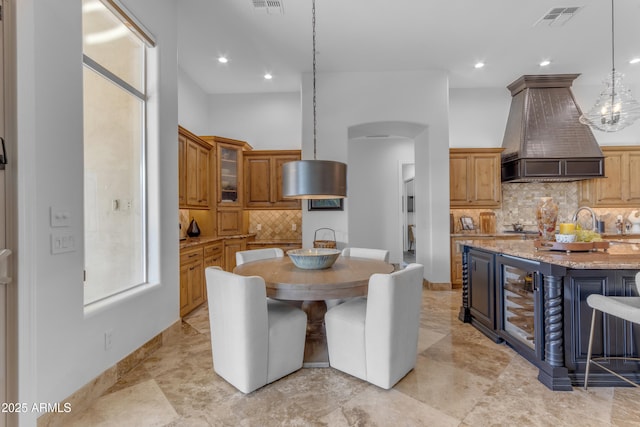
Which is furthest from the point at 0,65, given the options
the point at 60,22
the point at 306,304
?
the point at 306,304

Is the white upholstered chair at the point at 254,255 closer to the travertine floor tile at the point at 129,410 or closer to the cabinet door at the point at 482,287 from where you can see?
the travertine floor tile at the point at 129,410

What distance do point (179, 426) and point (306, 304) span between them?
133 cm

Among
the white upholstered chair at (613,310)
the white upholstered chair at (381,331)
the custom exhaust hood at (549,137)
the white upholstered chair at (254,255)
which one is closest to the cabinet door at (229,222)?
the white upholstered chair at (254,255)

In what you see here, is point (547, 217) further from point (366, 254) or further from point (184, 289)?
point (184, 289)

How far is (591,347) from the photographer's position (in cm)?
206

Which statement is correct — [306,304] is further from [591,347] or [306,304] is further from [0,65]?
[0,65]

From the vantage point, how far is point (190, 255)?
3607 mm

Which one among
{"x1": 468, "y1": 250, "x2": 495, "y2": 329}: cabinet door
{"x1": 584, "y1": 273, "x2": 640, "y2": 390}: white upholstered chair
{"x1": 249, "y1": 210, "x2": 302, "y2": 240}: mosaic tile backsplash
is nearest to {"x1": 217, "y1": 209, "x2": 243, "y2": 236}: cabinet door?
{"x1": 249, "y1": 210, "x2": 302, "y2": 240}: mosaic tile backsplash

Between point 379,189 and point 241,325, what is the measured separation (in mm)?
5225

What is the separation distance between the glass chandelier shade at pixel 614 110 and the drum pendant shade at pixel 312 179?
126 inches

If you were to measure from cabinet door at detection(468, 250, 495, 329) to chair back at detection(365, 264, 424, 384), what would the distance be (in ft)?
3.96

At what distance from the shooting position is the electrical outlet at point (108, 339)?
2.07 meters

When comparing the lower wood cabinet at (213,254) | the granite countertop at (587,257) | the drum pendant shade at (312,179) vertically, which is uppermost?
the drum pendant shade at (312,179)

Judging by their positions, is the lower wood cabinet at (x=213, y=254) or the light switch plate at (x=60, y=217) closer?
the light switch plate at (x=60, y=217)
